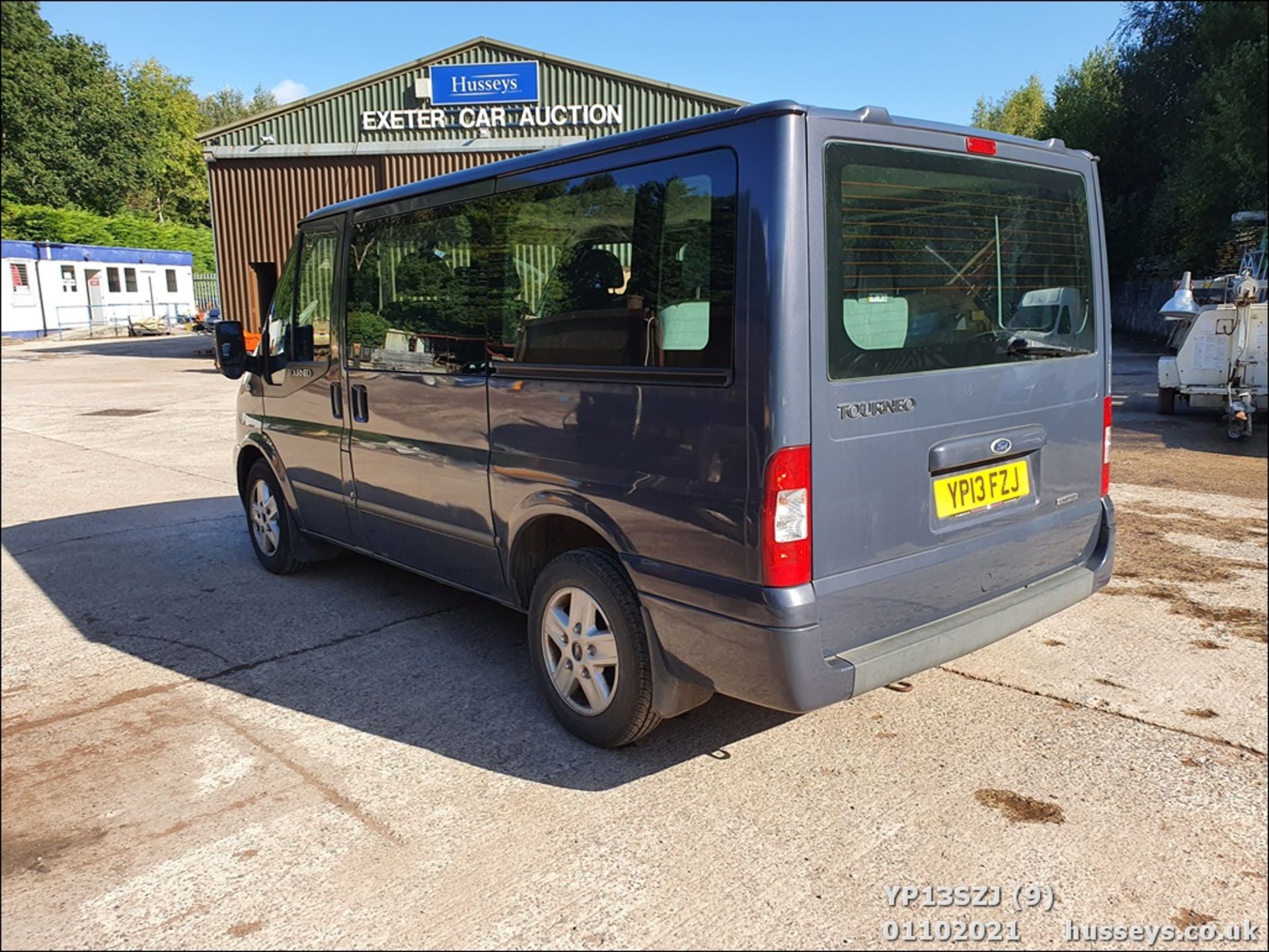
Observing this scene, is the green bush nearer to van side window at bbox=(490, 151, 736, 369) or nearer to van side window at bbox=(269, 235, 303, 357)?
van side window at bbox=(269, 235, 303, 357)

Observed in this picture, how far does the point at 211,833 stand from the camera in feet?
9.71

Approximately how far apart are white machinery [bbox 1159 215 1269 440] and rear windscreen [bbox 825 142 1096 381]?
785cm

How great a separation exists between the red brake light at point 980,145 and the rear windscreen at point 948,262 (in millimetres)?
39

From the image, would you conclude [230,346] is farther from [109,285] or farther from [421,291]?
[109,285]

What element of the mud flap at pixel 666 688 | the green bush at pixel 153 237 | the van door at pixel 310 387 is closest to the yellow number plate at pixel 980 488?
the mud flap at pixel 666 688

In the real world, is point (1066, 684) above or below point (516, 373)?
below

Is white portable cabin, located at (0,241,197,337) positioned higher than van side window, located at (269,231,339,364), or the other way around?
white portable cabin, located at (0,241,197,337)

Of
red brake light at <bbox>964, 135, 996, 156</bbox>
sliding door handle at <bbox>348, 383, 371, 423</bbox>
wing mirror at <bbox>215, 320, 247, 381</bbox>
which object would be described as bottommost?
sliding door handle at <bbox>348, 383, 371, 423</bbox>

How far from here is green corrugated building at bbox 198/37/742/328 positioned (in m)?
20.6

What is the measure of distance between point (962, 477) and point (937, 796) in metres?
1.07

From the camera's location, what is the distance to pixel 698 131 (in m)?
Answer: 2.98

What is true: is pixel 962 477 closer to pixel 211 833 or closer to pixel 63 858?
pixel 211 833

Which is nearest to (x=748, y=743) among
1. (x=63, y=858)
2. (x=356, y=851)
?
(x=356, y=851)

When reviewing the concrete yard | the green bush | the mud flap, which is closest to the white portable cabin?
the green bush
